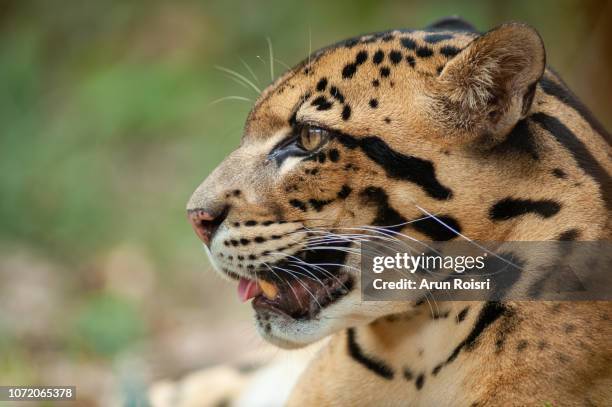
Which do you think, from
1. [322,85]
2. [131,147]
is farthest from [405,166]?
[131,147]

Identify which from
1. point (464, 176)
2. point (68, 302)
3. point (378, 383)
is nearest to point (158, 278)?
point (68, 302)

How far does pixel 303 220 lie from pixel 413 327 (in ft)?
2.72

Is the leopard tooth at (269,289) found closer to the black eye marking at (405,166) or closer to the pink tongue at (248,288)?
the pink tongue at (248,288)

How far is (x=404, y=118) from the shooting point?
4.61 metres

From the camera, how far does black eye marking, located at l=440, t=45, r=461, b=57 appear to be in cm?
476

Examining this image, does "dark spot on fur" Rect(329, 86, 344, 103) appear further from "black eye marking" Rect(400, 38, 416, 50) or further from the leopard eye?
"black eye marking" Rect(400, 38, 416, 50)

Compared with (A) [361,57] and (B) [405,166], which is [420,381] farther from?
(A) [361,57]

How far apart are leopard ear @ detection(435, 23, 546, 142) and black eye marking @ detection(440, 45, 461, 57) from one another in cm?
22

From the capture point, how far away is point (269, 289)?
4.96 meters

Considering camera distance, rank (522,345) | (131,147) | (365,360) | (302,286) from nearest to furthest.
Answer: (522,345)
(302,286)
(365,360)
(131,147)

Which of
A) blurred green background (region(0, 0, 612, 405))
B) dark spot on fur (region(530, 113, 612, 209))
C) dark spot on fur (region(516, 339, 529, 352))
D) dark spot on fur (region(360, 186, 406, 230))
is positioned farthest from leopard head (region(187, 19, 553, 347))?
blurred green background (region(0, 0, 612, 405))

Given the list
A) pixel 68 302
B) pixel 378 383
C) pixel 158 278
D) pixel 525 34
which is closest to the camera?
pixel 525 34

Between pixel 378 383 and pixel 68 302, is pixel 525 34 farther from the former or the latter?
pixel 68 302

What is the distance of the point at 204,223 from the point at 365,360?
47.3 inches
